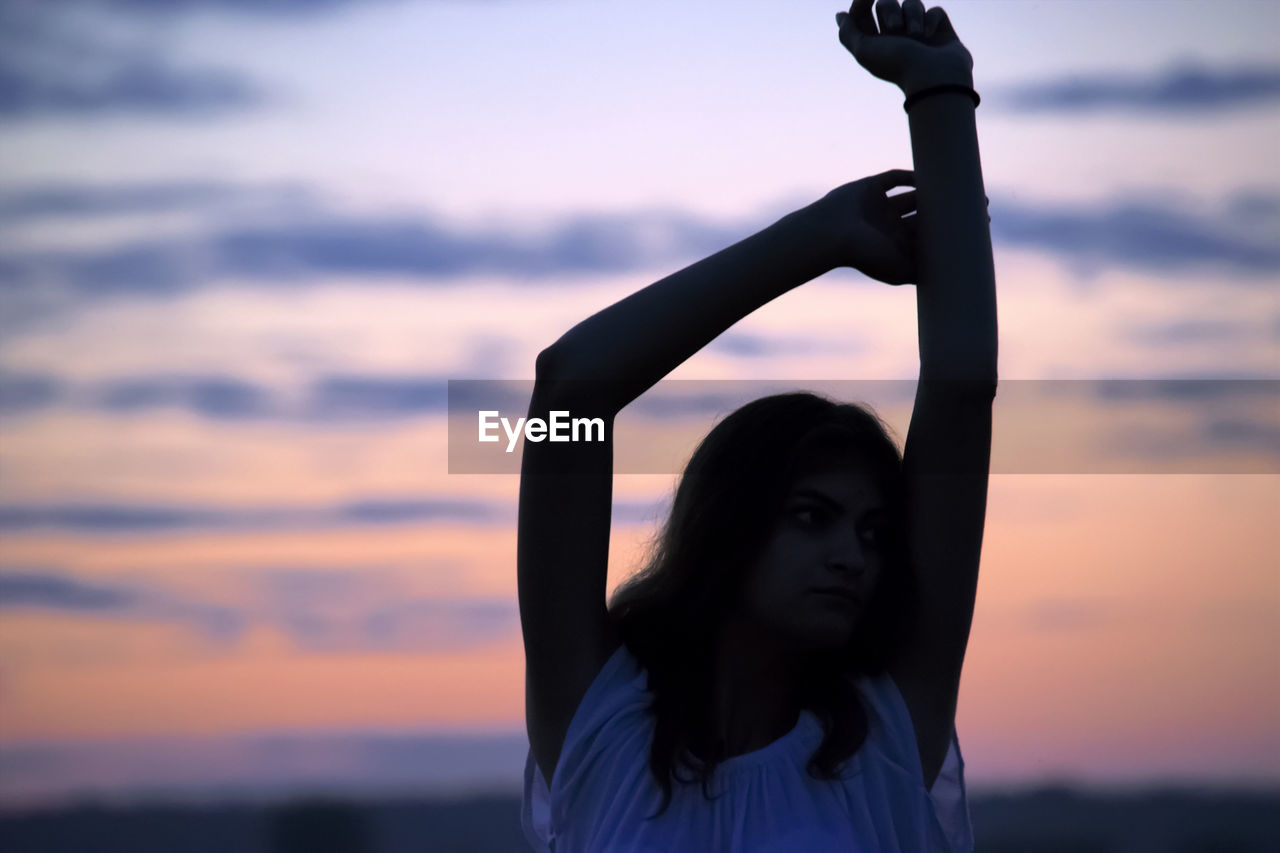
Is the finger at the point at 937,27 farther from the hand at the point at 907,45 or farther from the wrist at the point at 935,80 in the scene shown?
the wrist at the point at 935,80

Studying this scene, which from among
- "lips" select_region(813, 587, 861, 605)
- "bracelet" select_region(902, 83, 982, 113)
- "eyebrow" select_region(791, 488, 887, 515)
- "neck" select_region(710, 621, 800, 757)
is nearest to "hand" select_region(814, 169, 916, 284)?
"bracelet" select_region(902, 83, 982, 113)

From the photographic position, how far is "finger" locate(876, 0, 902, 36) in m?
2.48

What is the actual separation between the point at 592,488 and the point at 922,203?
767 millimetres

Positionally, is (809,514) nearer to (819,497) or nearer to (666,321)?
(819,497)

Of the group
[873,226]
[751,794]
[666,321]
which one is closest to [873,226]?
[873,226]

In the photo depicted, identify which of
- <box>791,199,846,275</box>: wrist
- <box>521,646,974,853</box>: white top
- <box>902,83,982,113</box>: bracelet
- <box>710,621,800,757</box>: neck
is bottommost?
<box>521,646,974,853</box>: white top

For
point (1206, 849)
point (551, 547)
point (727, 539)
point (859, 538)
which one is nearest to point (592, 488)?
point (551, 547)

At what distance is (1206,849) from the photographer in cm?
2030

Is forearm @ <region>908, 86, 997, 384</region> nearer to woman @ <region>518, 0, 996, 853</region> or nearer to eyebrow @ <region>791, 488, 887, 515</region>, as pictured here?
woman @ <region>518, 0, 996, 853</region>

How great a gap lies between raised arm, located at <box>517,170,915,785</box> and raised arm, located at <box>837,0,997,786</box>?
168 mm

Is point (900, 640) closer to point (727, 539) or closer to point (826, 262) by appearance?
point (727, 539)

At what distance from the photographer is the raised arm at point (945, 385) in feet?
7.54

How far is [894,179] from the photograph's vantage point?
2402 millimetres

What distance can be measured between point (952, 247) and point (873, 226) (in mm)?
139
